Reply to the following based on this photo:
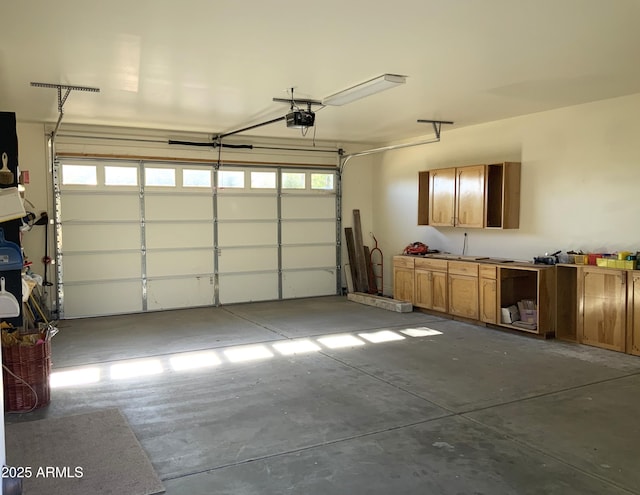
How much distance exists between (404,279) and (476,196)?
1900 mm

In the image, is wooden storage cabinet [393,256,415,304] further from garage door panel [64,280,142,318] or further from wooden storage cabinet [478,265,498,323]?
garage door panel [64,280,142,318]

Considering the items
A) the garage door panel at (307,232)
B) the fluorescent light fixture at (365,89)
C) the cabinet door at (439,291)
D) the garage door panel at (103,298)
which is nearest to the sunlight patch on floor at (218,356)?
the cabinet door at (439,291)

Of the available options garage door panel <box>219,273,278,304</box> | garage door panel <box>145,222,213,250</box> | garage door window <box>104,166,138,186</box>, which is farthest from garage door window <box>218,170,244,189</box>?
garage door panel <box>219,273,278,304</box>

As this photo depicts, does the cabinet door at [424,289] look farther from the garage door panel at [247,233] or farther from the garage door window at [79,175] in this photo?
the garage door window at [79,175]

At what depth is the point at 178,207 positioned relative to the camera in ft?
29.3

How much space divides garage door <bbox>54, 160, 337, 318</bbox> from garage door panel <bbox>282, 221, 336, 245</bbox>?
2 cm

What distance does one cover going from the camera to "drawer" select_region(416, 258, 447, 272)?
8.01 meters

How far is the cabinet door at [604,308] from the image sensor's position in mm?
5883

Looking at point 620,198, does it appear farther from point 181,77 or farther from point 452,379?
point 181,77

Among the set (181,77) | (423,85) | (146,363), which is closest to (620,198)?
(423,85)

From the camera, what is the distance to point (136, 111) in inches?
275

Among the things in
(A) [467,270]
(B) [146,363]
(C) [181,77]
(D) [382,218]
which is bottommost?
(B) [146,363]

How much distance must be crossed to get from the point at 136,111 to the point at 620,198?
612 centimetres

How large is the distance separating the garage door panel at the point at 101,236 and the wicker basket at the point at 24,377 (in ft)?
13.5
